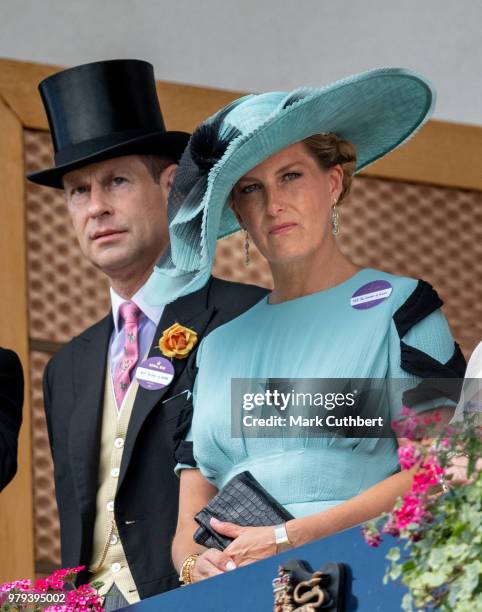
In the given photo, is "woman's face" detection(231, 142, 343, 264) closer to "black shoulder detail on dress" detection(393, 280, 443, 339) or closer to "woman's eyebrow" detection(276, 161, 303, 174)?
"woman's eyebrow" detection(276, 161, 303, 174)

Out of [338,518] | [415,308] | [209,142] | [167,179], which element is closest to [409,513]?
[338,518]

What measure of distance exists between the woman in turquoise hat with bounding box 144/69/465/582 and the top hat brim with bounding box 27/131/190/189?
442 mm

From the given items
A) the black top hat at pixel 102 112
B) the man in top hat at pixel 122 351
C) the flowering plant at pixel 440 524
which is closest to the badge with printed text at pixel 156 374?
the man in top hat at pixel 122 351

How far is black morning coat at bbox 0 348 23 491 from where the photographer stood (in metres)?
3.58

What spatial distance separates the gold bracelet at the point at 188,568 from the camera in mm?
3092

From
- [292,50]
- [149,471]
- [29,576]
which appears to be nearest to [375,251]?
[292,50]

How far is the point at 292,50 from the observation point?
5.43 metres

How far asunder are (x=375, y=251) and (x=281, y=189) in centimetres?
228

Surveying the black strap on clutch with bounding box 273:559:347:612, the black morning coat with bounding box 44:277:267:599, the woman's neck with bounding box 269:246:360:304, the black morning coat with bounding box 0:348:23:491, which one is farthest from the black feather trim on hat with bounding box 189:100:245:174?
the black strap on clutch with bounding box 273:559:347:612

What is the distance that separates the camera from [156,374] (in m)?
3.58

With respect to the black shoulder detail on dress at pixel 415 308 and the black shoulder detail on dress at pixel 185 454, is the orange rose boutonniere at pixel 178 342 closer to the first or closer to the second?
the black shoulder detail on dress at pixel 185 454

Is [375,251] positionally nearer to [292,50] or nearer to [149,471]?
[292,50]

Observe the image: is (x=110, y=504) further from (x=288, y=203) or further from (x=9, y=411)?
(x=288, y=203)

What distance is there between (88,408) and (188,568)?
0.65 m
